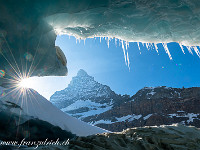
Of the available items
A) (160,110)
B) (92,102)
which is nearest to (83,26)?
(160,110)

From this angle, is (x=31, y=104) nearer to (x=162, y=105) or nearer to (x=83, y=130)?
(x=83, y=130)

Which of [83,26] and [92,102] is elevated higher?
[92,102]

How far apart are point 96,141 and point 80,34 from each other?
5474mm

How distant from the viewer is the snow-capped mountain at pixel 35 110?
8117 mm

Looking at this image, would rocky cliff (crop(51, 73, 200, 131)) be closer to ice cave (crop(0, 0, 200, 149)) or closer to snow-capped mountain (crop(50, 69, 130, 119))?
snow-capped mountain (crop(50, 69, 130, 119))

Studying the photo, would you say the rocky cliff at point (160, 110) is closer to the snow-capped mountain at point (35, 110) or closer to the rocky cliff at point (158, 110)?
the rocky cliff at point (158, 110)

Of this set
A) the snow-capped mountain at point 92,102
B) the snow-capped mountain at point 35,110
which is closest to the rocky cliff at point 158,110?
the snow-capped mountain at point 92,102

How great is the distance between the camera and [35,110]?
28.9 feet

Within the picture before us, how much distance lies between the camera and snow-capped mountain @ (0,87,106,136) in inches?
320

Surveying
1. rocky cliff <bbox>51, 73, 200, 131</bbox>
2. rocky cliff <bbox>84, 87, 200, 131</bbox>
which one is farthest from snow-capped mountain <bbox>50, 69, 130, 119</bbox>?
rocky cliff <bbox>84, 87, 200, 131</bbox>

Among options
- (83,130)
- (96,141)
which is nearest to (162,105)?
(83,130)

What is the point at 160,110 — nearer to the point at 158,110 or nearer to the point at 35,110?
the point at 158,110

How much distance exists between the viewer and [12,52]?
614cm

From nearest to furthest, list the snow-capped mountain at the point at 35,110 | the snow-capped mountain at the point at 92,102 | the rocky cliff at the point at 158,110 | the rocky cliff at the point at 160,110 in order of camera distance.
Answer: the snow-capped mountain at the point at 35,110, the rocky cliff at the point at 160,110, the rocky cliff at the point at 158,110, the snow-capped mountain at the point at 92,102
